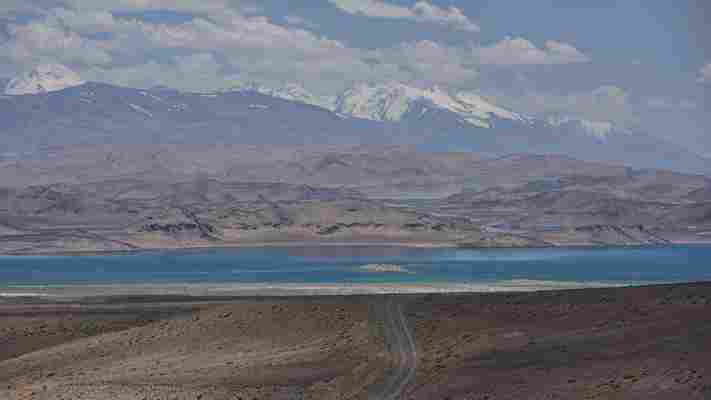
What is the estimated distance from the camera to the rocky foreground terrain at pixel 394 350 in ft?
192

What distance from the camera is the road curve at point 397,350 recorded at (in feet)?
197

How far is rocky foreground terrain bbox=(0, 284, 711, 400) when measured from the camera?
58.4m

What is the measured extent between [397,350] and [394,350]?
0.54 ft

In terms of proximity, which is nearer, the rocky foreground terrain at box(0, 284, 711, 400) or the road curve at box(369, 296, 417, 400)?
the rocky foreground terrain at box(0, 284, 711, 400)

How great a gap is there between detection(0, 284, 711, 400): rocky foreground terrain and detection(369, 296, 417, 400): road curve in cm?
11

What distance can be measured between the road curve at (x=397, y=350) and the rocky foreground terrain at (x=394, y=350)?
11 centimetres

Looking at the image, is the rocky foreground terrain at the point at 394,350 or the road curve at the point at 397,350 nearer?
the rocky foreground terrain at the point at 394,350

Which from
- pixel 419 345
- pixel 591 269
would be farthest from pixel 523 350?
pixel 591 269

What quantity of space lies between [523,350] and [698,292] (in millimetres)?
12914

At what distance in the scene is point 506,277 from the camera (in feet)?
579

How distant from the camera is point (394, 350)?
6988cm

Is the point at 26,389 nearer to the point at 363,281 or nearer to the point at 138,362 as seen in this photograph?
the point at 138,362

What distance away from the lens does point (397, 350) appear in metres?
69.8

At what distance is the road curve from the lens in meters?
60.1
